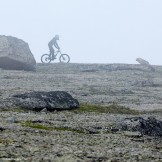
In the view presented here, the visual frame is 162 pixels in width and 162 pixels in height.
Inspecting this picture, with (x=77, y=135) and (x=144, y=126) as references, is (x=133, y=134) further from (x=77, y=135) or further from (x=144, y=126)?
(x=77, y=135)

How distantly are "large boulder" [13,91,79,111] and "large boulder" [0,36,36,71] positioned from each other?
94.6 ft

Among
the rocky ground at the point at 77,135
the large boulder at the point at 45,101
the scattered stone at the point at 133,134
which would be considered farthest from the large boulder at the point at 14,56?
the scattered stone at the point at 133,134

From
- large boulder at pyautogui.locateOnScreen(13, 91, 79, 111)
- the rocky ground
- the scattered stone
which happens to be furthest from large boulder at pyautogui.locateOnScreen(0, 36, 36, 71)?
the scattered stone

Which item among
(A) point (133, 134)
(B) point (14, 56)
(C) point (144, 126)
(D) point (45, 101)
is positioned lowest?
(A) point (133, 134)

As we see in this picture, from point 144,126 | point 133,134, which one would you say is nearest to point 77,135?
point 133,134

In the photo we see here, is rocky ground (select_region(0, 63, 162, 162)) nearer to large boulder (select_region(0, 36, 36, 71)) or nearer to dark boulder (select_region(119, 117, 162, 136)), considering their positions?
dark boulder (select_region(119, 117, 162, 136))

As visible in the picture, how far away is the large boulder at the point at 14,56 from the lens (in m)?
54.0

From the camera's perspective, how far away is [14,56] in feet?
177

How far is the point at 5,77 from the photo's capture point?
4588 cm

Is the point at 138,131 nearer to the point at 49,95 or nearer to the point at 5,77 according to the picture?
the point at 49,95

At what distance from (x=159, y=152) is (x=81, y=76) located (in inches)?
1540

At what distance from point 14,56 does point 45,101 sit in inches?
1208

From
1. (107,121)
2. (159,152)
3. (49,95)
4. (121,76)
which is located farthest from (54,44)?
(159,152)

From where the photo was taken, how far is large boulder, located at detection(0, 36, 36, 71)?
177 feet
